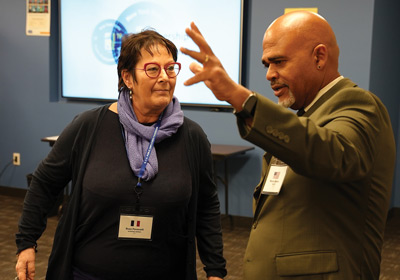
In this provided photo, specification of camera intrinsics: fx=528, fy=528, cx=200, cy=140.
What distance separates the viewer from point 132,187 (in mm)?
1851

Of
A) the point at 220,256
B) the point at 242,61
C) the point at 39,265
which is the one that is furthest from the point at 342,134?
the point at 242,61

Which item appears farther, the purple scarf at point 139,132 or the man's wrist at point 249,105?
the purple scarf at point 139,132

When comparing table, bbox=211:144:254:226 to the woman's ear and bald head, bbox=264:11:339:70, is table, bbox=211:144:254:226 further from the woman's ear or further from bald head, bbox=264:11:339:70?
bald head, bbox=264:11:339:70

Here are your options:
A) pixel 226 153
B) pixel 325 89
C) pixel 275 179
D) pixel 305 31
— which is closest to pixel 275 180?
pixel 275 179

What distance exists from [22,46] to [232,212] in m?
2.96

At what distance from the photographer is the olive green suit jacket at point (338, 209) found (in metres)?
1.18

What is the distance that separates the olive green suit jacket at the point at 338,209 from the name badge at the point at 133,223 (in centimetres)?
47

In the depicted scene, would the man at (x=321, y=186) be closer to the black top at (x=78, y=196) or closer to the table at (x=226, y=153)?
the black top at (x=78, y=196)

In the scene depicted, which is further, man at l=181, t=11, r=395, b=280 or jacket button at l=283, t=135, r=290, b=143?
man at l=181, t=11, r=395, b=280

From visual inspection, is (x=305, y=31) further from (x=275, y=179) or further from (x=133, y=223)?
(x=133, y=223)

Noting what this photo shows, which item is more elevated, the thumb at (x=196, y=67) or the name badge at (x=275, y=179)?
the thumb at (x=196, y=67)

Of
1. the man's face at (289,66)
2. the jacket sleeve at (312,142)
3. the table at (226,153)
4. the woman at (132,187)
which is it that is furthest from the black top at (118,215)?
the table at (226,153)

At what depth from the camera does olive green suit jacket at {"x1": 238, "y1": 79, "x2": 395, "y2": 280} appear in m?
1.18

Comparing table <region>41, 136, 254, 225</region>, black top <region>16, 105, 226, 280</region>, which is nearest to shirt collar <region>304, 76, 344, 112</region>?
black top <region>16, 105, 226, 280</region>
